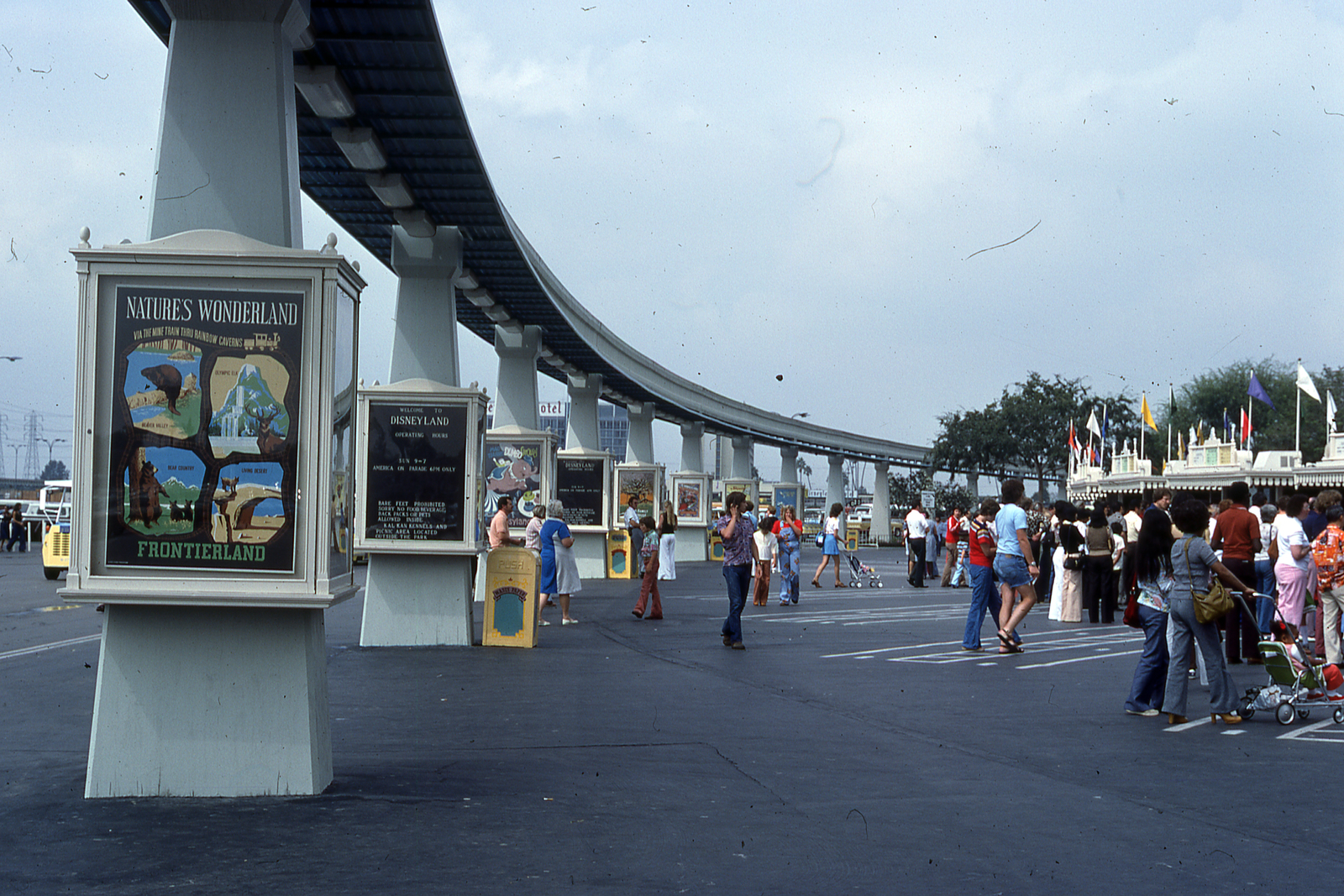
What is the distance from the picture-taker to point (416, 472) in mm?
15555

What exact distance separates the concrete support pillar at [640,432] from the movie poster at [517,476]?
2082 centimetres

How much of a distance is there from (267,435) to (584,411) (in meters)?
31.0

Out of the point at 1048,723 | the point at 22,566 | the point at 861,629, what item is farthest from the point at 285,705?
the point at 22,566

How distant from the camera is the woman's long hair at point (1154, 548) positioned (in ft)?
34.5

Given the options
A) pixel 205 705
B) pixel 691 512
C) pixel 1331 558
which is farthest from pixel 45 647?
pixel 691 512

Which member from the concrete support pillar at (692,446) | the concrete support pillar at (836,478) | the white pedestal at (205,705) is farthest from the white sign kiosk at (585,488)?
the concrete support pillar at (836,478)

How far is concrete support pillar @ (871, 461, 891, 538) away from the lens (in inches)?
4043

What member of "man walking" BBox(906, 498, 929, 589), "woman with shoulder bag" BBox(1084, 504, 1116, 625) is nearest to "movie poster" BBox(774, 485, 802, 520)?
"man walking" BBox(906, 498, 929, 589)

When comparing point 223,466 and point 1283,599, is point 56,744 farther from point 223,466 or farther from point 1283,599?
point 1283,599

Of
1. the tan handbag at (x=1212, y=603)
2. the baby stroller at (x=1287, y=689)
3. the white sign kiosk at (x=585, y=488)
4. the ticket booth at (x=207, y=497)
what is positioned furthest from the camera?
the white sign kiosk at (x=585, y=488)

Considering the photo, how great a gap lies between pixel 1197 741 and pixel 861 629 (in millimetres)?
9716

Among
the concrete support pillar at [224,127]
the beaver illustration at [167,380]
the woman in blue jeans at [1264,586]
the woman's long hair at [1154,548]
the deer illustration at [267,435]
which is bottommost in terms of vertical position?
the woman in blue jeans at [1264,586]

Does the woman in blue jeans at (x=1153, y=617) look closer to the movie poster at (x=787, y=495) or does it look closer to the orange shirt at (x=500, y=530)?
the orange shirt at (x=500, y=530)

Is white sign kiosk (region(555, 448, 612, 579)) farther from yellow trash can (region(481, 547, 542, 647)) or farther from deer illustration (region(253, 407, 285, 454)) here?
deer illustration (region(253, 407, 285, 454))
